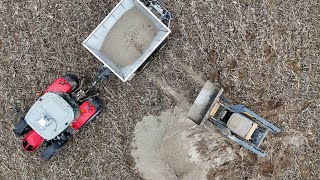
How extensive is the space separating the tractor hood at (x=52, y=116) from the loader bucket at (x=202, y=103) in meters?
2.45

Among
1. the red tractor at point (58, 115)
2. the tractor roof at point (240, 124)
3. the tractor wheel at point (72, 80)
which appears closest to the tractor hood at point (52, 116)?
the red tractor at point (58, 115)

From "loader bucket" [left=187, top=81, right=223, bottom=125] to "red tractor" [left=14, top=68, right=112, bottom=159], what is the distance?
6.51 ft

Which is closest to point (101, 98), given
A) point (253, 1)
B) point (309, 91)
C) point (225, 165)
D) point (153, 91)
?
point (153, 91)

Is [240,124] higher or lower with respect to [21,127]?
higher

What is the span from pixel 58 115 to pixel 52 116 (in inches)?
5.1

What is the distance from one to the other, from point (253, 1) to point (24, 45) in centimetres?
521

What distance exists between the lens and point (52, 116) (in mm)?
8727

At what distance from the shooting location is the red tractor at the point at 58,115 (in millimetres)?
8711

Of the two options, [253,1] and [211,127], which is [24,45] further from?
[253,1]

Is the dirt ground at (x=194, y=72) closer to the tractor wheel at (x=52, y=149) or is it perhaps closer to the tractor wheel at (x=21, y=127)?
the tractor wheel at (x=52, y=149)

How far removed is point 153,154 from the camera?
9.58m

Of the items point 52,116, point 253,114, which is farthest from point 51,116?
point 253,114

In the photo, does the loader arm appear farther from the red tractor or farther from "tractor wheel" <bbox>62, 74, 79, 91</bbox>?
"tractor wheel" <bbox>62, 74, 79, 91</bbox>

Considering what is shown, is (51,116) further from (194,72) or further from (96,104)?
(194,72)
